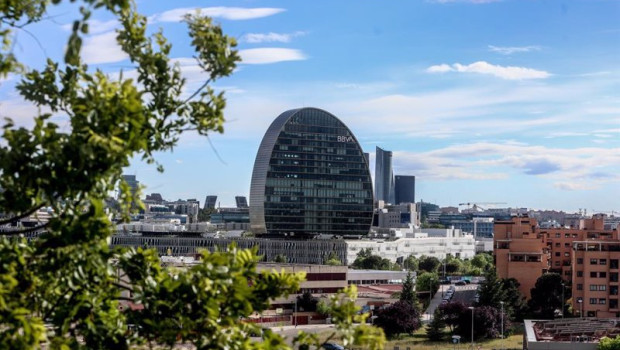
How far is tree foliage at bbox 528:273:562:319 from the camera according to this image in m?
61.8

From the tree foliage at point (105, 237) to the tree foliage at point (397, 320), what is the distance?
4722 centimetres

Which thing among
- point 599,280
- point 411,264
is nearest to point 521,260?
point 599,280

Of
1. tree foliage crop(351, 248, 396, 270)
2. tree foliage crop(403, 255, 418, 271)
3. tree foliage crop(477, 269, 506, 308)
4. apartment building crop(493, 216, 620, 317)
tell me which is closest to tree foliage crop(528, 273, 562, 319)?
apartment building crop(493, 216, 620, 317)

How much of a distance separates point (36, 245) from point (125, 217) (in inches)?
27.4

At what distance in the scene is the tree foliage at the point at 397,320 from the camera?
5384 centimetres

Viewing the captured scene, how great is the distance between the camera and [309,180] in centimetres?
11438

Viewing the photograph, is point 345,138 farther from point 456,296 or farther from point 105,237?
point 105,237

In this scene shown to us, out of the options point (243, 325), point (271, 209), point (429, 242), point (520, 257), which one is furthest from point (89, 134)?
point (429, 242)

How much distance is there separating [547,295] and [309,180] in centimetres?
5509

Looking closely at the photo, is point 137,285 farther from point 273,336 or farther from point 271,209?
point 271,209

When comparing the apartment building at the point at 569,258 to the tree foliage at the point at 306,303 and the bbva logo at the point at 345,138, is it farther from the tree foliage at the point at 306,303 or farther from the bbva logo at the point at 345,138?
the bbva logo at the point at 345,138

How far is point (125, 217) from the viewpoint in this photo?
7.02 m

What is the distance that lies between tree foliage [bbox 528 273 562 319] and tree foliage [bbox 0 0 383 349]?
57.3 m

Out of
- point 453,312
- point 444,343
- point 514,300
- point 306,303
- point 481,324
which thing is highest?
point 514,300
